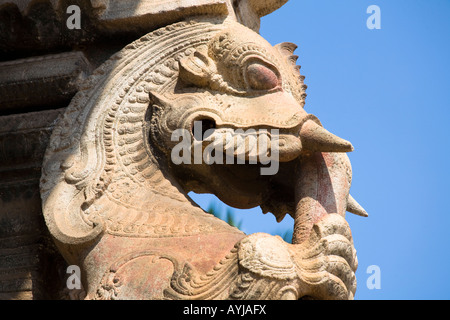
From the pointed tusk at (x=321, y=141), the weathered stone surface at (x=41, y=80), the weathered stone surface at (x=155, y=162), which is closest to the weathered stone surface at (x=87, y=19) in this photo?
the weathered stone surface at (x=155, y=162)

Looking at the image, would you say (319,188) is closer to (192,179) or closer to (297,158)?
(297,158)

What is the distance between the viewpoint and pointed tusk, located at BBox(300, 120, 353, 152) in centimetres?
409

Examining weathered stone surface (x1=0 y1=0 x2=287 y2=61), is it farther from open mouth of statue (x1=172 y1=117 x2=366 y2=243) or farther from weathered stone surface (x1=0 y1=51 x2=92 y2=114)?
open mouth of statue (x1=172 y1=117 x2=366 y2=243)

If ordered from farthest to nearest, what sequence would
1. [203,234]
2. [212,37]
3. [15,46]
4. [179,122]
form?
[15,46] < [212,37] < [179,122] < [203,234]

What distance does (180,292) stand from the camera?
Result: 3.63 meters

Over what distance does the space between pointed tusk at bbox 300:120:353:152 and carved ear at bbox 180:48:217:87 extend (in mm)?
549

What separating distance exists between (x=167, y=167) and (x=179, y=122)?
24 cm

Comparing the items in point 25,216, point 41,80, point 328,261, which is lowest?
point 328,261

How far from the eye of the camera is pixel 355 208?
4508 mm

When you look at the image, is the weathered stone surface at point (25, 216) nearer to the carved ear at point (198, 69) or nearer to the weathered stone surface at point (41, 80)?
the weathered stone surface at point (41, 80)

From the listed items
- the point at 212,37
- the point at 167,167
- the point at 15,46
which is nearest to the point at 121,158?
the point at 167,167

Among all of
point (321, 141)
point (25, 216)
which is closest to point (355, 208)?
point (321, 141)

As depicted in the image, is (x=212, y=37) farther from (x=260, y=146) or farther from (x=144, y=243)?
(x=144, y=243)

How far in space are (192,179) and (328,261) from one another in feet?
3.17
